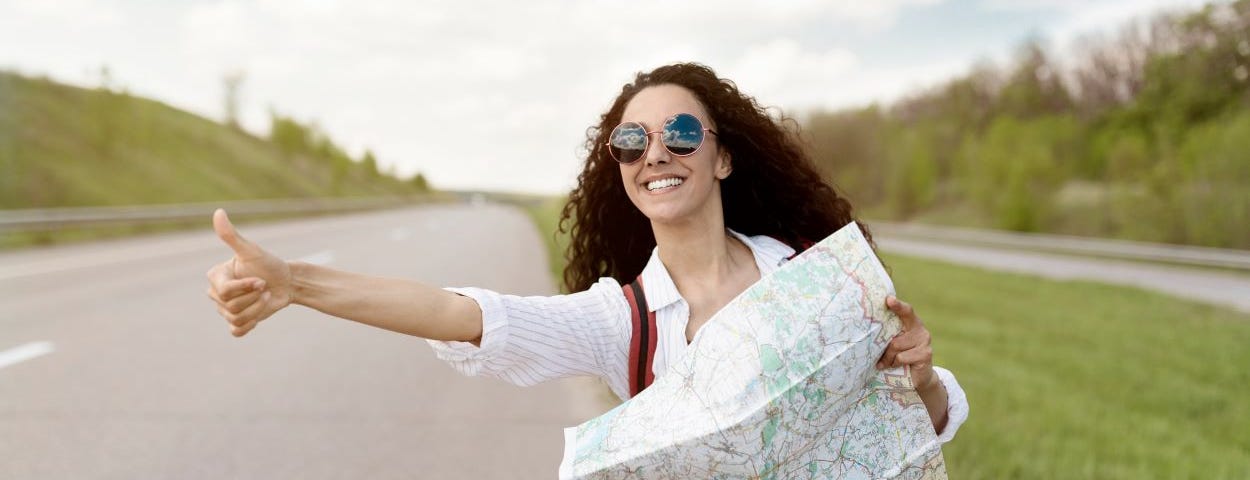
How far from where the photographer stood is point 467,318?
6.21 feet

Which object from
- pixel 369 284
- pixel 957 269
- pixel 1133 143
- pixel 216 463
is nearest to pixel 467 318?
pixel 369 284

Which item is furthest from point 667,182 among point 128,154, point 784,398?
point 128,154

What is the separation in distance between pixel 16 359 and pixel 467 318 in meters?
6.84

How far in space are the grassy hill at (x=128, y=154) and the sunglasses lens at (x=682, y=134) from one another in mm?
35151

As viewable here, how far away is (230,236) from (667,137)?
3.31 feet

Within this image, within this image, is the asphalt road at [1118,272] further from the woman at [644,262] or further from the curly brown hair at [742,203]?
the woman at [644,262]

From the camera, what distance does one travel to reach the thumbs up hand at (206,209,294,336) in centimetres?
164

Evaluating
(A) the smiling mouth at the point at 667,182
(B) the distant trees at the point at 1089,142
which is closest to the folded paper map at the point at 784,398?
(A) the smiling mouth at the point at 667,182

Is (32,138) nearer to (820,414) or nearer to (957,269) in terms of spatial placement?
(957,269)

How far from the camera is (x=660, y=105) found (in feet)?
7.41

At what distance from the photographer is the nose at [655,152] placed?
2.17m

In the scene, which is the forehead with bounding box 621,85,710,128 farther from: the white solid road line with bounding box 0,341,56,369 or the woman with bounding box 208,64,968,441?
the white solid road line with bounding box 0,341,56,369

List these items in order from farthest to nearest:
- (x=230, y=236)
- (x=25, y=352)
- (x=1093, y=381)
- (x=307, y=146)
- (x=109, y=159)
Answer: (x=307, y=146) → (x=109, y=159) → (x=1093, y=381) → (x=25, y=352) → (x=230, y=236)

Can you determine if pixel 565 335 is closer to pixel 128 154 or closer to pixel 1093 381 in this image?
pixel 1093 381
